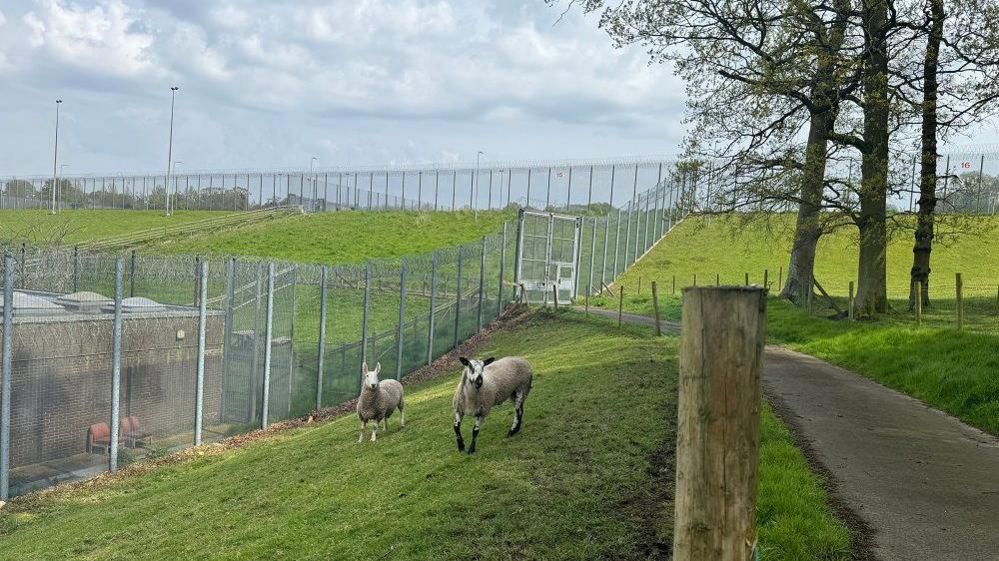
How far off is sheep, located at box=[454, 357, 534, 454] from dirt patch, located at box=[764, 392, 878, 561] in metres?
3.35

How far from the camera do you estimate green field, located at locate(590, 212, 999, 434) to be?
13.5 metres

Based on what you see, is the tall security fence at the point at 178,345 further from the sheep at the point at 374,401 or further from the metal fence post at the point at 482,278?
the sheep at the point at 374,401

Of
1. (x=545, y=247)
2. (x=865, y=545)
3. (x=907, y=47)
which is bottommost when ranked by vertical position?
(x=865, y=545)

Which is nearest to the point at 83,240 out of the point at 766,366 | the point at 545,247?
the point at 545,247

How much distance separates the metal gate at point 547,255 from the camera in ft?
102

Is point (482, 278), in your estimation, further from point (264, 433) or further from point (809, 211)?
point (264, 433)

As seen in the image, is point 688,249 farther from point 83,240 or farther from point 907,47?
point 83,240

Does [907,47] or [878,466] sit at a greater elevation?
[907,47]

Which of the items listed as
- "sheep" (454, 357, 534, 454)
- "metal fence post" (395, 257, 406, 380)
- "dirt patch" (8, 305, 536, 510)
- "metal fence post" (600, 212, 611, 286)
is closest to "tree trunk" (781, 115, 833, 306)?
"dirt patch" (8, 305, 536, 510)

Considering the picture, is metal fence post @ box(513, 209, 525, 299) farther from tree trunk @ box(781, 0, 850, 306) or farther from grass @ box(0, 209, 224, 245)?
grass @ box(0, 209, 224, 245)

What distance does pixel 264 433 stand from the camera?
16922 mm

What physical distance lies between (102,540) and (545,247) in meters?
23.8

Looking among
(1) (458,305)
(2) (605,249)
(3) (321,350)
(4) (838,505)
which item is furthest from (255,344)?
(2) (605,249)

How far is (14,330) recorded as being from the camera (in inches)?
497
